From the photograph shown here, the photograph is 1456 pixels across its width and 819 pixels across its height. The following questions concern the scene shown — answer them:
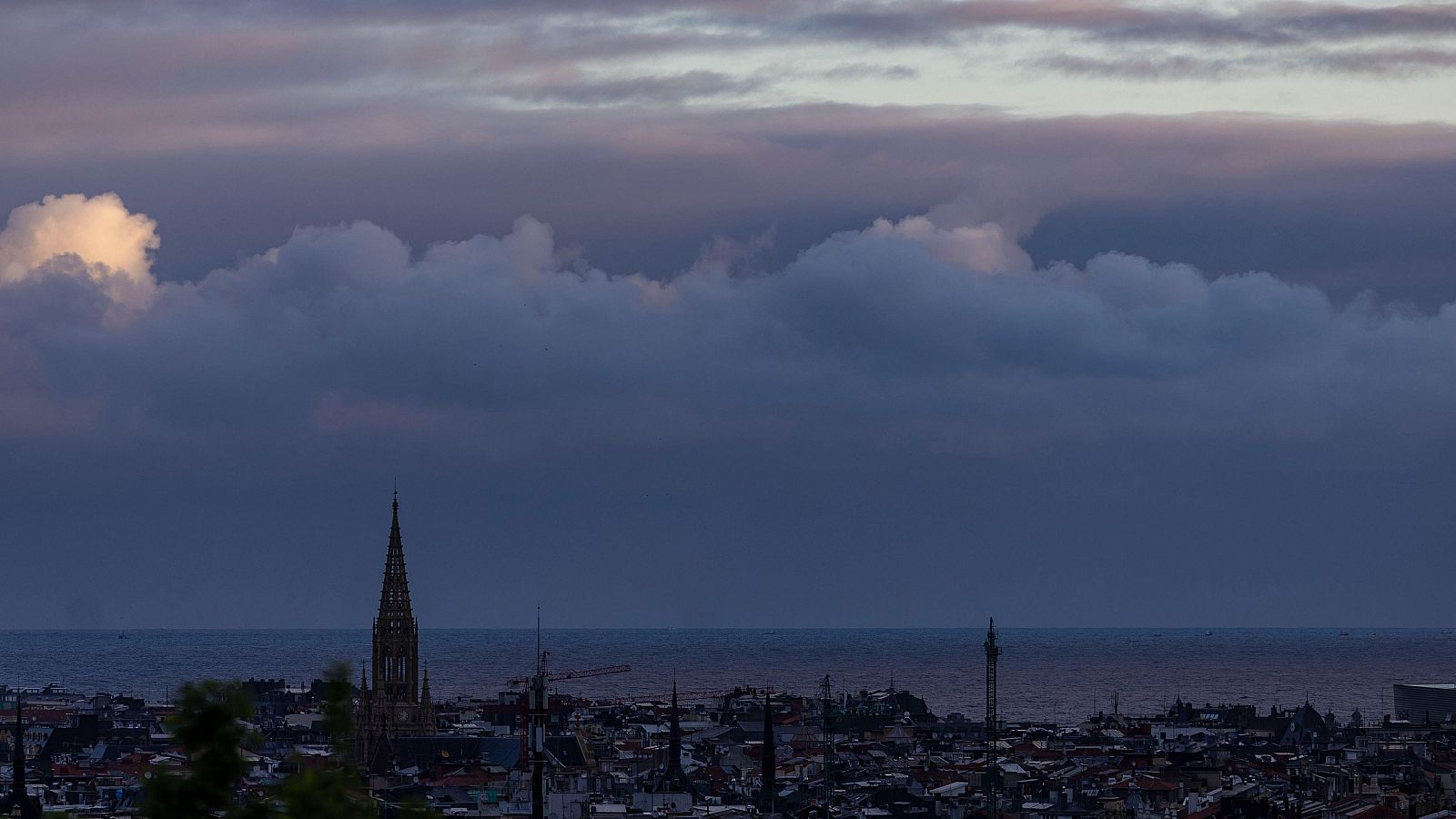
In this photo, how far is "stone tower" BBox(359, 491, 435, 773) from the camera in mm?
142125

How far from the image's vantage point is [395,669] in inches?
5723

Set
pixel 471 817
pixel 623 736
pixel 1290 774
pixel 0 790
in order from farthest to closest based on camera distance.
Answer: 1. pixel 623 736
2. pixel 1290 774
3. pixel 0 790
4. pixel 471 817

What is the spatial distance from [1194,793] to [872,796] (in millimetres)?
15839

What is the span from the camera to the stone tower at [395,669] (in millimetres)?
142125

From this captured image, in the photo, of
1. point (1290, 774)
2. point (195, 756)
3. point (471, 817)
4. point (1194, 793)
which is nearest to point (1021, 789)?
point (1194, 793)

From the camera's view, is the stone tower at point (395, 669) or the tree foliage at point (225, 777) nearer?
the tree foliage at point (225, 777)

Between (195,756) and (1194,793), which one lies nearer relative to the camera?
(195,756)

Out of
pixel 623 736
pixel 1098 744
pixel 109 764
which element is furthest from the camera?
pixel 623 736

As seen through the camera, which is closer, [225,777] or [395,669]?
[225,777]

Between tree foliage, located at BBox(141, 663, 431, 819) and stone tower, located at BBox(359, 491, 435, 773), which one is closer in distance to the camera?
tree foliage, located at BBox(141, 663, 431, 819)

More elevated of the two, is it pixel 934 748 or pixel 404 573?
pixel 404 573

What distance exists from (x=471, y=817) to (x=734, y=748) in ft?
219

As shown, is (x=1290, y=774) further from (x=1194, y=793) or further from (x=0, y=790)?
(x=0, y=790)

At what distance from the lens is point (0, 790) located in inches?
4503
